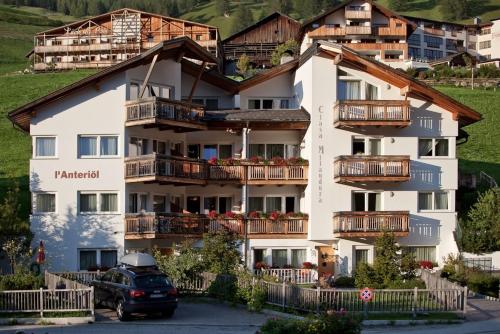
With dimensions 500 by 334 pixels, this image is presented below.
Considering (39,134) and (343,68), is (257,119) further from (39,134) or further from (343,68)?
(39,134)

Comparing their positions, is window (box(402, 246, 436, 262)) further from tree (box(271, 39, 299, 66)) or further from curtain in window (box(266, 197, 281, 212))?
tree (box(271, 39, 299, 66))

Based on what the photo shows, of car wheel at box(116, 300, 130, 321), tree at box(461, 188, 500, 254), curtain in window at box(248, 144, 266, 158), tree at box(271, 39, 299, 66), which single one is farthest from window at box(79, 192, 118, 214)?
tree at box(271, 39, 299, 66)

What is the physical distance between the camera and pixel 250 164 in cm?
4769

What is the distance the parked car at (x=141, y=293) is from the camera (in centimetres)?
3175

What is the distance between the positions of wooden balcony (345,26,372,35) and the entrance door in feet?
217

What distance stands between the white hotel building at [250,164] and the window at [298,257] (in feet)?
0.24

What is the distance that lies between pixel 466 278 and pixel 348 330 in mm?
19744

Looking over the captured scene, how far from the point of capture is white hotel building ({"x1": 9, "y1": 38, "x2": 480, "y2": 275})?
150 feet

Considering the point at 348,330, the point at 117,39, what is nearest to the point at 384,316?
the point at 348,330

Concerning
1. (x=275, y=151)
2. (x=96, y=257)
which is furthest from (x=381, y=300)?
(x=275, y=151)

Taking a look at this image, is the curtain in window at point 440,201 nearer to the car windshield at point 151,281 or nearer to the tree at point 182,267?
the tree at point 182,267

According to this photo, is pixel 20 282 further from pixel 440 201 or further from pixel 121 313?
pixel 440 201

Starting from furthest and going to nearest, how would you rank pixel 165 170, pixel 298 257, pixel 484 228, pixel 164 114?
pixel 298 257 < pixel 484 228 < pixel 164 114 < pixel 165 170

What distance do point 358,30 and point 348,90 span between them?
6345 centimetres
